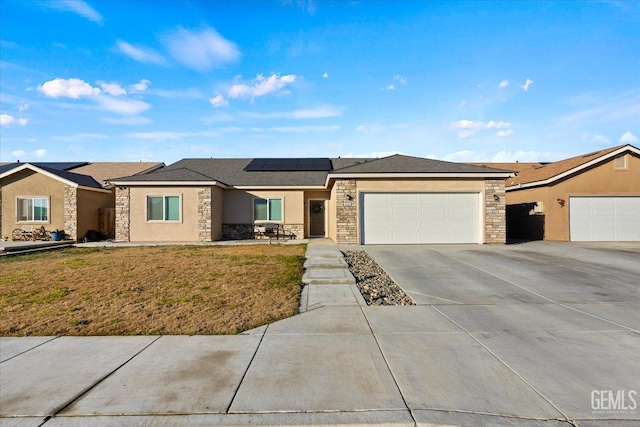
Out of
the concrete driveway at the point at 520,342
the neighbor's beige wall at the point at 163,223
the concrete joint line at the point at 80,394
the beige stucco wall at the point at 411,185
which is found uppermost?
the beige stucco wall at the point at 411,185

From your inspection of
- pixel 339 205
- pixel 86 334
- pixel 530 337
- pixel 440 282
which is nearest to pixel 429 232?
pixel 339 205

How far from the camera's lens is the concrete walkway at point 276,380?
106 inches

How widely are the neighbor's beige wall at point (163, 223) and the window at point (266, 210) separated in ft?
11.0

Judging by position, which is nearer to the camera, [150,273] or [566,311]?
[566,311]

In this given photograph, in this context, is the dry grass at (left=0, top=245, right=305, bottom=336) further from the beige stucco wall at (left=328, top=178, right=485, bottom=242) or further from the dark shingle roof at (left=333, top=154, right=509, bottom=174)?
the dark shingle roof at (left=333, top=154, right=509, bottom=174)

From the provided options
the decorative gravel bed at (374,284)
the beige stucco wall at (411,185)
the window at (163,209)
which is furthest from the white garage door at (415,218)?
the window at (163,209)

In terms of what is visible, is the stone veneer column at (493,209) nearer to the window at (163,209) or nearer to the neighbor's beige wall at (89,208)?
the window at (163,209)

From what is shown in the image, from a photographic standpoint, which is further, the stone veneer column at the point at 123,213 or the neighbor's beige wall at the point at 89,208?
the neighbor's beige wall at the point at 89,208

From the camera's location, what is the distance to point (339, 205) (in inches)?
553

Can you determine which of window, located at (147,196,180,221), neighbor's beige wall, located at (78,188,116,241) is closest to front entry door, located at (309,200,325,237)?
window, located at (147,196,180,221)

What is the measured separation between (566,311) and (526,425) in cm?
376

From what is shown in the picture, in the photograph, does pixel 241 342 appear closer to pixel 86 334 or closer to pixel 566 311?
pixel 86 334

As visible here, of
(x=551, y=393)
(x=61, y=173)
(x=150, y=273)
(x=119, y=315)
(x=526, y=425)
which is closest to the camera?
(x=526, y=425)

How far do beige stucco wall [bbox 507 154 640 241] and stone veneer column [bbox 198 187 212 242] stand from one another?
1660 cm
